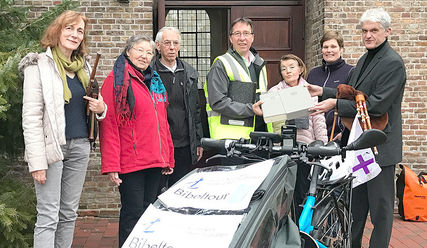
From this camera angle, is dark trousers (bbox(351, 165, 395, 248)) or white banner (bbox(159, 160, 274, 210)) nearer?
white banner (bbox(159, 160, 274, 210))

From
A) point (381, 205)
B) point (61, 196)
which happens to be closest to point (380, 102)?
point (381, 205)

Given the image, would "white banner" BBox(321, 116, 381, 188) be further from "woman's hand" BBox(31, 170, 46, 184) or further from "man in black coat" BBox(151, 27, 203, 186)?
"woman's hand" BBox(31, 170, 46, 184)

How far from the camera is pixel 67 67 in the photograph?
12.3ft

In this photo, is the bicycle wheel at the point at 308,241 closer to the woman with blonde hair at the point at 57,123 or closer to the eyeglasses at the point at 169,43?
the woman with blonde hair at the point at 57,123

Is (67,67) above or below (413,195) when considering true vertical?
above

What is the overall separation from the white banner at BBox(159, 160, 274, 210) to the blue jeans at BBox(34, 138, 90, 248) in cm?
161

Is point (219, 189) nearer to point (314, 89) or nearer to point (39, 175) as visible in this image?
point (39, 175)

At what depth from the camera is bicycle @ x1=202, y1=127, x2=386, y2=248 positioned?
2627 mm

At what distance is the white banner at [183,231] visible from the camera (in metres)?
1.94

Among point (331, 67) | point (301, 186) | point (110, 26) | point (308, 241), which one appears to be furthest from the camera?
point (110, 26)

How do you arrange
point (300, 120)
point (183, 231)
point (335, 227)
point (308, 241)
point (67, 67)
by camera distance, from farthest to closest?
point (300, 120), point (67, 67), point (335, 227), point (308, 241), point (183, 231)

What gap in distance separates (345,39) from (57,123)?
14.9 ft

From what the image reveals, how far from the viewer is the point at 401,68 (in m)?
3.86

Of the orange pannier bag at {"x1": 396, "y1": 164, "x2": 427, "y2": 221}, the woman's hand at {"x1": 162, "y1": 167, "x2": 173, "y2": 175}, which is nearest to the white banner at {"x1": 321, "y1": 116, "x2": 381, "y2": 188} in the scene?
the woman's hand at {"x1": 162, "y1": 167, "x2": 173, "y2": 175}
